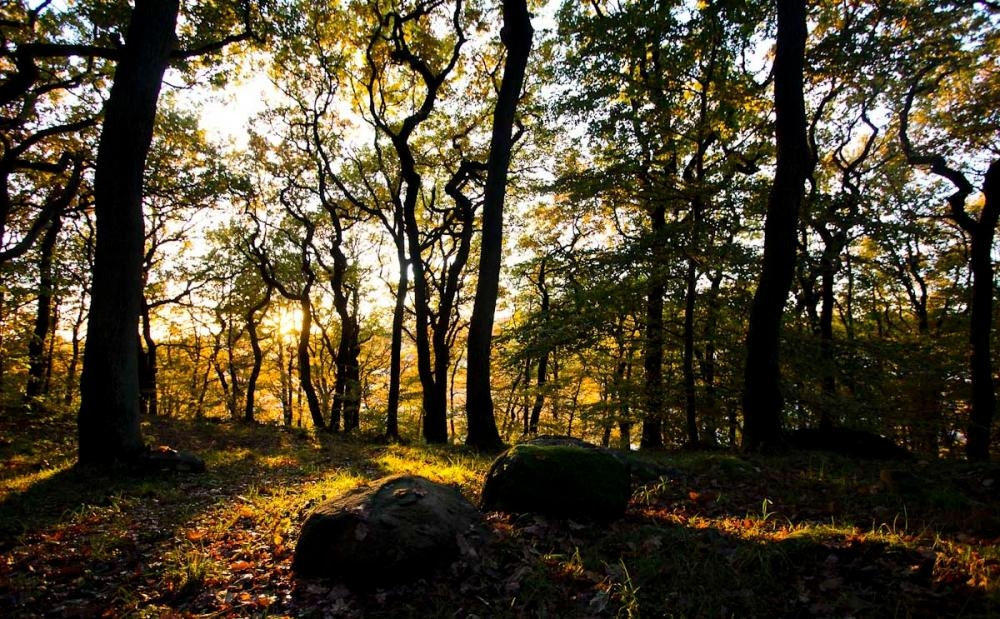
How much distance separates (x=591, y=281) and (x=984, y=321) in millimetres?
9984

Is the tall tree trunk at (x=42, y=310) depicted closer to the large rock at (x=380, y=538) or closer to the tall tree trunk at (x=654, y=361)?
the large rock at (x=380, y=538)

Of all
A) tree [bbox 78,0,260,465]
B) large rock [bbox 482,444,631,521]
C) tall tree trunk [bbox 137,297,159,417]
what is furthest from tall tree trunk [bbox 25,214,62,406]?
large rock [bbox 482,444,631,521]

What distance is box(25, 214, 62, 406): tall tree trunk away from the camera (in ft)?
42.2

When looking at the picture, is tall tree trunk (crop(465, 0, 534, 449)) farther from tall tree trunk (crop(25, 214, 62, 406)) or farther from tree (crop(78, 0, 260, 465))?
tall tree trunk (crop(25, 214, 62, 406))

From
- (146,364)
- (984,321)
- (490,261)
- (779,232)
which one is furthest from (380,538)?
(146,364)

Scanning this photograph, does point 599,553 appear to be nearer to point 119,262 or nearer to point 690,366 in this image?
point 119,262

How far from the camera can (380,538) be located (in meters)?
→ 4.04

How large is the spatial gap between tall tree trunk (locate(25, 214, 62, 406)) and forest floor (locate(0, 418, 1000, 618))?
8395 mm

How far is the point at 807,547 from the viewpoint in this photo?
3.82 m

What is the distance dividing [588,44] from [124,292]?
9.69 meters

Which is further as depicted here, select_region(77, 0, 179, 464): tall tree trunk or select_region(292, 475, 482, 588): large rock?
select_region(77, 0, 179, 464): tall tree trunk

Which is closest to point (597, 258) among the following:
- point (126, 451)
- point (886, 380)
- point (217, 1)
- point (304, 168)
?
point (886, 380)

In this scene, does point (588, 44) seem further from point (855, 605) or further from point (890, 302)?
point (890, 302)

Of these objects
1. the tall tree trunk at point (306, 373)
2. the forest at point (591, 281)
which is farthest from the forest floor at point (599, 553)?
the tall tree trunk at point (306, 373)
